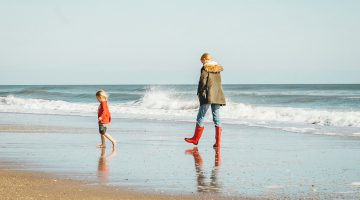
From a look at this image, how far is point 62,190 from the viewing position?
21.9 ft

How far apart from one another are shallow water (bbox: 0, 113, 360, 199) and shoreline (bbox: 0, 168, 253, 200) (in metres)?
0.28

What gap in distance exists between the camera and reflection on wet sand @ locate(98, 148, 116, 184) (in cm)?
759

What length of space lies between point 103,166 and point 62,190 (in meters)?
2.08

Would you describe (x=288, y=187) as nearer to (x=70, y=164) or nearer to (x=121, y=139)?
(x=70, y=164)

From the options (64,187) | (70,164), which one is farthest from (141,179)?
(70,164)

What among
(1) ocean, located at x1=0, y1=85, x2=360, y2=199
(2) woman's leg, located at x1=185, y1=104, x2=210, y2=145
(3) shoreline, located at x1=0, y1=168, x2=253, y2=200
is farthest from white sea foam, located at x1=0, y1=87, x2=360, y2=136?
(3) shoreline, located at x1=0, y1=168, x2=253, y2=200

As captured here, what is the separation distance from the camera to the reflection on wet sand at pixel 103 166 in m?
7.59

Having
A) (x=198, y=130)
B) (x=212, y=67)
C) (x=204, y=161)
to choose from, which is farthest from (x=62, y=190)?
(x=212, y=67)

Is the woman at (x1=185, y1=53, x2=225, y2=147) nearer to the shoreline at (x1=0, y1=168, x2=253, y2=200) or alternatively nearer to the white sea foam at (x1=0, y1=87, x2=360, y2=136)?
the white sea foam at (x1=0, y1=87, x2=360, y2=136)

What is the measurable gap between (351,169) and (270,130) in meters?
7.42

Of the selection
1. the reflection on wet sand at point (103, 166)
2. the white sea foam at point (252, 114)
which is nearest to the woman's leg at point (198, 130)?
the reflection on wet sand at point (103, 166)

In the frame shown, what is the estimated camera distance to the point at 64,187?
22.6 ft

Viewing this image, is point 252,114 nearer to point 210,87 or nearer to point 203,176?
point 210,87

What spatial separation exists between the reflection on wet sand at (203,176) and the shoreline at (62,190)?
0.44 m
